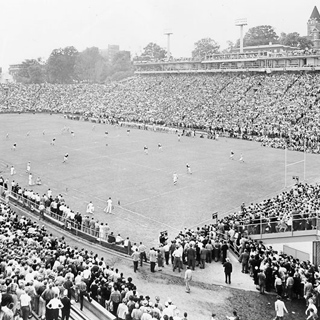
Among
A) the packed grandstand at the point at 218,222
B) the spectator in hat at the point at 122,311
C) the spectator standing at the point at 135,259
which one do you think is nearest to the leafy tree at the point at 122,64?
the packed grandstand at the point at 218,222

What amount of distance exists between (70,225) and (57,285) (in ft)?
35.1

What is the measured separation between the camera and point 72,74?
139 meters

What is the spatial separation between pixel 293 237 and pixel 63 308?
12.8 metres

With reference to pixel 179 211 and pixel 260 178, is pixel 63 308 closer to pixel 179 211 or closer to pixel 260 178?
pixel 179 211

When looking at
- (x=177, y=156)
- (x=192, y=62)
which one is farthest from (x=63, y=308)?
(x=192, y=62)

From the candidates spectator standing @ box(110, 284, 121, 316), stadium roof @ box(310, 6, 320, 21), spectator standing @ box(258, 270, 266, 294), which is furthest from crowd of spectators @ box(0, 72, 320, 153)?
stadium roof @ box(310, 6, 320, 21)

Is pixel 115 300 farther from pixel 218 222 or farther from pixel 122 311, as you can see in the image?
pixel 218 222

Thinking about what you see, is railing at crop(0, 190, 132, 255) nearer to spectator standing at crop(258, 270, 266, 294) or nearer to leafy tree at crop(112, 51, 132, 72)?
spectator standing at crop(258, 270, 266, 294)

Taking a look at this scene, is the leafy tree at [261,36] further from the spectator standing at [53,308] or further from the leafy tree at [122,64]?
the spectator standing at [53,308]

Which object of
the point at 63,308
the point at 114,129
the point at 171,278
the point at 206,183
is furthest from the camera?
the point at 114,129

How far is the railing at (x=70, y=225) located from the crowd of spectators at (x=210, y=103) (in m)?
25.9

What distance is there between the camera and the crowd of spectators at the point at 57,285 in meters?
11.6

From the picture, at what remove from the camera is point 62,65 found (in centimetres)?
13425

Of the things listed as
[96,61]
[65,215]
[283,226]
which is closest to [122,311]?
[283,226]
